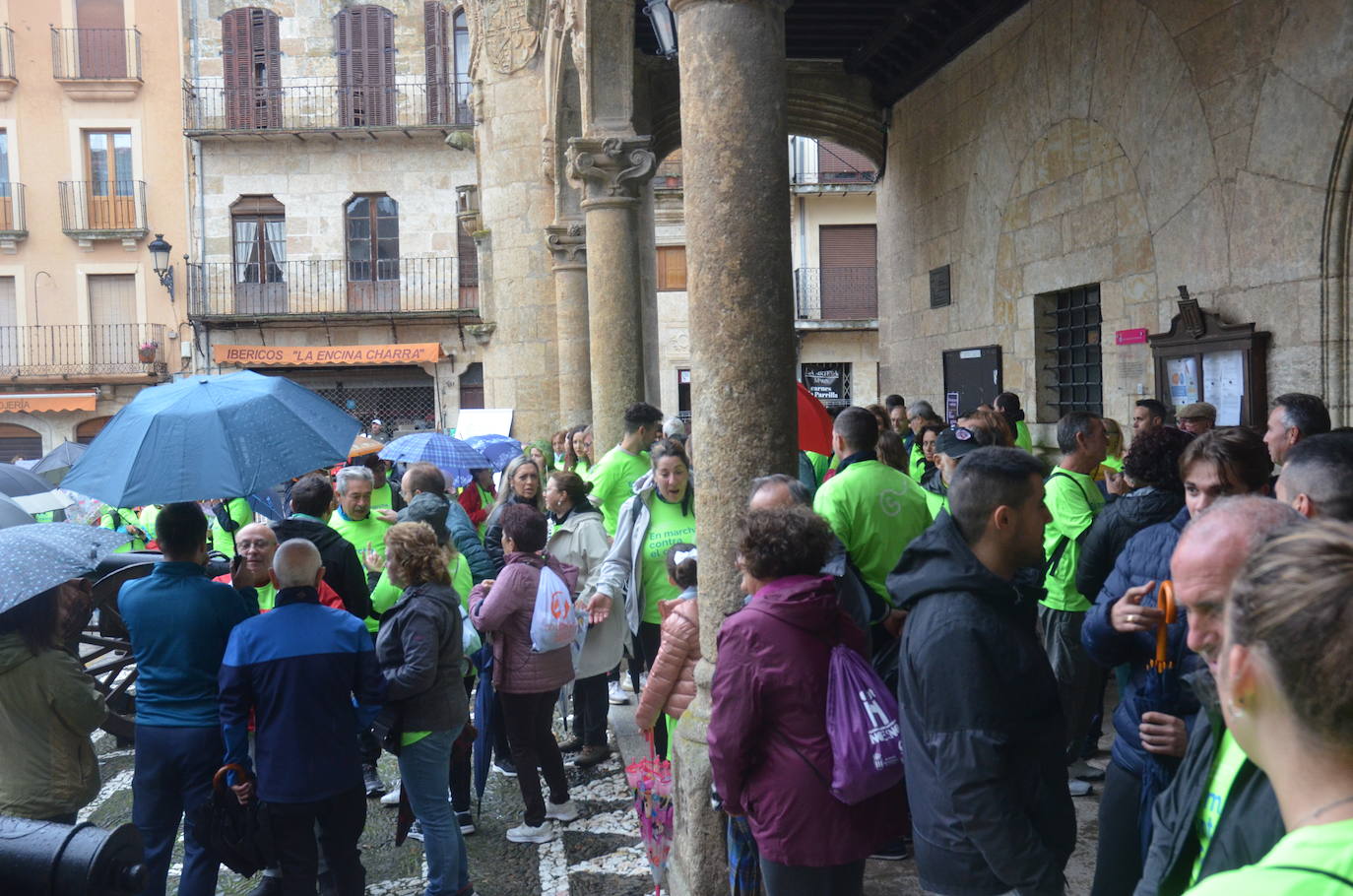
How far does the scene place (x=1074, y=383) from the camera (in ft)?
31.6

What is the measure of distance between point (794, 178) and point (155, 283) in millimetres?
17105

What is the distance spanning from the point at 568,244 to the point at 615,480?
190 inches

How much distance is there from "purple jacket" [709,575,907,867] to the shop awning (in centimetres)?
2939

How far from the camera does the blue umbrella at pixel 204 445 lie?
4133 millimetres

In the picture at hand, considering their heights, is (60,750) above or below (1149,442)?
below

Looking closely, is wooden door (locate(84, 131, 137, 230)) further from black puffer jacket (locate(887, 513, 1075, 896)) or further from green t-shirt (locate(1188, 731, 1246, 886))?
green t-shirt (locate(1188, 731, 1246, 886))

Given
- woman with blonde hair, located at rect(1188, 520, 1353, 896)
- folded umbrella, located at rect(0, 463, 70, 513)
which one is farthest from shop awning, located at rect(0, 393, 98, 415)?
woman with blonde hair, located at rect(1188, 520, 1353, 896)

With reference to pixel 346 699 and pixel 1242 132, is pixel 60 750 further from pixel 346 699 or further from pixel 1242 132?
pixel 1242 132

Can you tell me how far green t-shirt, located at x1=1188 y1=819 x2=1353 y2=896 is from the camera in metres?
1.02

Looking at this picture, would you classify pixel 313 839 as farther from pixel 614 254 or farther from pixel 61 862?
pixel 614 254

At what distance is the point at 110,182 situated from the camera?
2859 centimetres

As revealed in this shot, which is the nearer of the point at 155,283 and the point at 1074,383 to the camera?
the point at 1074,383

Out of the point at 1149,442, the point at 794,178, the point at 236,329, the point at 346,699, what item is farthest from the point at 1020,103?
the point at 236,329

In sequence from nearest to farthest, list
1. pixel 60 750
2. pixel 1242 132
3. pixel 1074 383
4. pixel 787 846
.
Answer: pixel 787 846 → pixel 60 750 → pixel 1242 132 → pixel 1074 383
